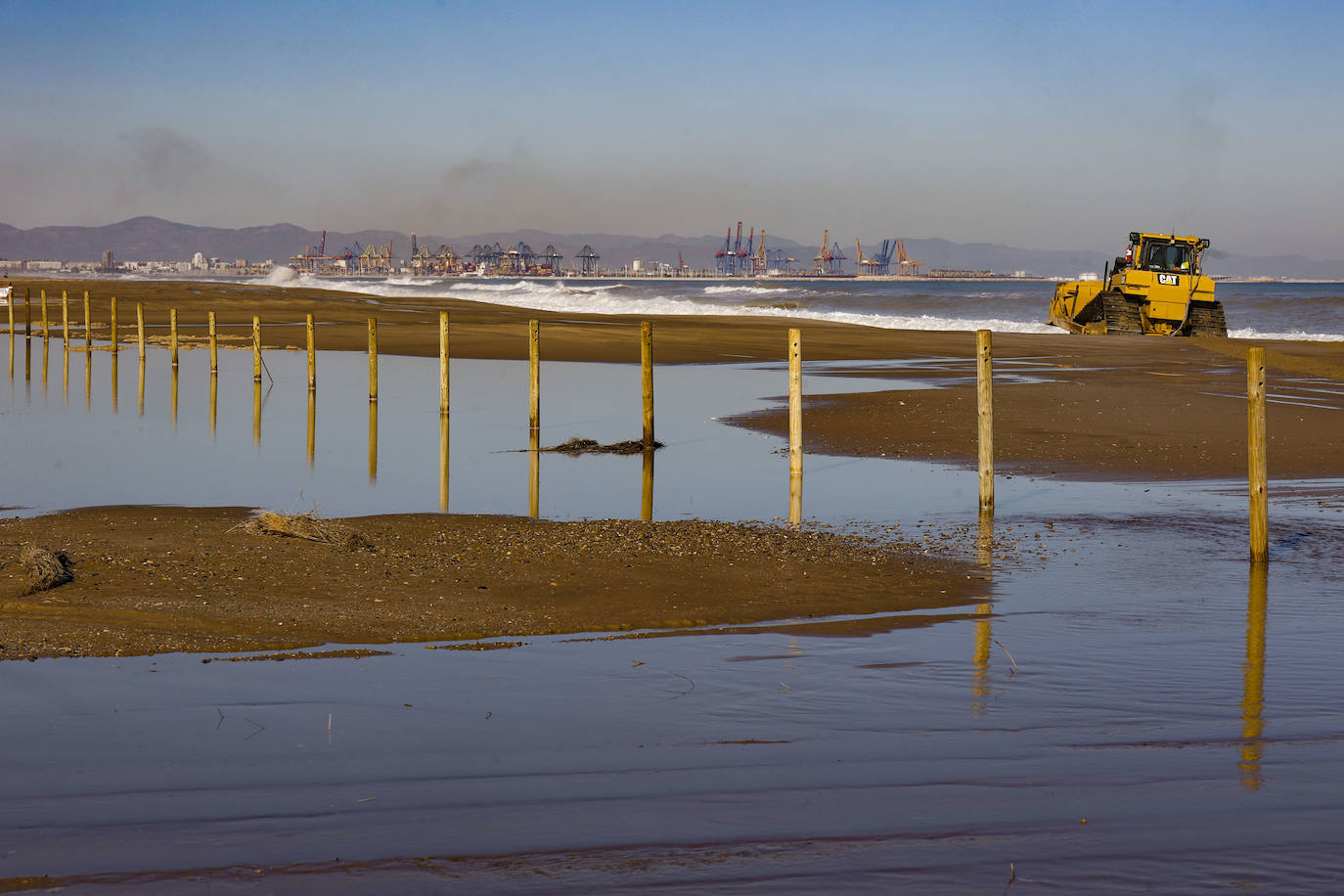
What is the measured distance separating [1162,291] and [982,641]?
4112 cm

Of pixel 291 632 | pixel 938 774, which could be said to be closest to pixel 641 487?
pixel 291 632

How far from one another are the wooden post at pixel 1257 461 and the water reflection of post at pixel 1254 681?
236 mm

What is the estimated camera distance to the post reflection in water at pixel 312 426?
19.9 m

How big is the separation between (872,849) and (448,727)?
2.52 metres

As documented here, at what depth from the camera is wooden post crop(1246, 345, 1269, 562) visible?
11766 millimetres

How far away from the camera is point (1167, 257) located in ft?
152

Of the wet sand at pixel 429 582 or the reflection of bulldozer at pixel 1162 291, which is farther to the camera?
the reflection of bulldozer at pixel 1162 291

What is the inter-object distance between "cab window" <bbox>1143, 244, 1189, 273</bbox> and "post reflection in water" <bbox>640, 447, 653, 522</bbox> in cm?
3177

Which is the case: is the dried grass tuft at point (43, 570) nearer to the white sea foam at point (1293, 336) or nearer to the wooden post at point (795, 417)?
the wooden post at point (795, 417)

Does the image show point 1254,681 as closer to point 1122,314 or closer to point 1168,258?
point 1168,258

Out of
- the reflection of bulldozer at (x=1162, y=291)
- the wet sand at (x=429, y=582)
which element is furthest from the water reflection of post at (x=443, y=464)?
the reflection of bulldozer at (x=1162, y=291)

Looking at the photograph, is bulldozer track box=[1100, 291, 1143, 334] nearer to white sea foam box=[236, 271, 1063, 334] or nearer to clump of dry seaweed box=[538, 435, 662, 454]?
white sea foam box=[236, 271, 1063, 334]

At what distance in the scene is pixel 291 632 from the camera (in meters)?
8.87

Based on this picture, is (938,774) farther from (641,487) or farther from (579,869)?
(641,487)
